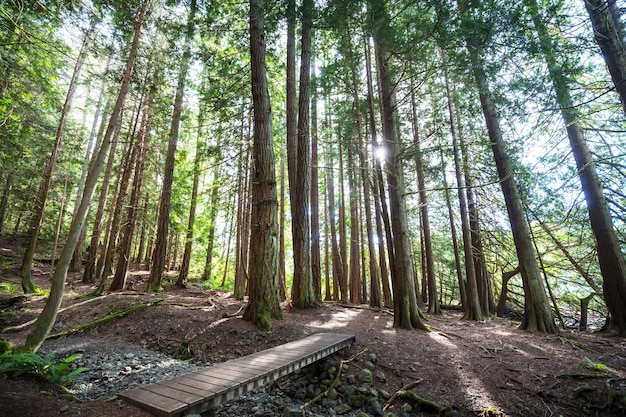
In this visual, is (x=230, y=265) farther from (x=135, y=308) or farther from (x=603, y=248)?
(x=603, y=248)

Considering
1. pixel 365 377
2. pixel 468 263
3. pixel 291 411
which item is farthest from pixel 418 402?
pixel 468 263

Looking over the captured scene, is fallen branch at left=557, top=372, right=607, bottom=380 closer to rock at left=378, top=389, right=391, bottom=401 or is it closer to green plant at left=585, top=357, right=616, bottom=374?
green plant at left=585, top=357, right=616, bottom=374

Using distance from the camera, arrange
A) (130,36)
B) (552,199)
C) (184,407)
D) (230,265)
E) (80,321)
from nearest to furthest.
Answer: (184,407) < (130,36) < (80,321) < (552,199) < (230,265)

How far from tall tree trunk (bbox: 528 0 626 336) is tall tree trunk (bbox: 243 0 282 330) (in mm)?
6025

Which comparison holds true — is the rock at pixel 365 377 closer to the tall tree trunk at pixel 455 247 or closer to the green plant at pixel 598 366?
the green plant at pixel 598 366

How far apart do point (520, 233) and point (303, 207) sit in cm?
640

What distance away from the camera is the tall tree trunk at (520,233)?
6891 mm

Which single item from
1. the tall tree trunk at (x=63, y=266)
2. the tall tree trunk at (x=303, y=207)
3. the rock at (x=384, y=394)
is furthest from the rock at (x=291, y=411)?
the tall tree trunk at (x=303, y=207)

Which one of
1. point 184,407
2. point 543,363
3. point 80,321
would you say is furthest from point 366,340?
point 80,321

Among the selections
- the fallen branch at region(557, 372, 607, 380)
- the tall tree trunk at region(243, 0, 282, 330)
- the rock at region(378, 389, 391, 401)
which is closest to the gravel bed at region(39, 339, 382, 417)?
the rock at region(378, 389, 391, 401)

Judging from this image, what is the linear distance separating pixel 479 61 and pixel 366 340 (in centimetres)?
674

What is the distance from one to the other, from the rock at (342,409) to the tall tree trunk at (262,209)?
2605mm

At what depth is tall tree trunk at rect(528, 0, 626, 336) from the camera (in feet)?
19.2

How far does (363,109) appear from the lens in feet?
37.3
